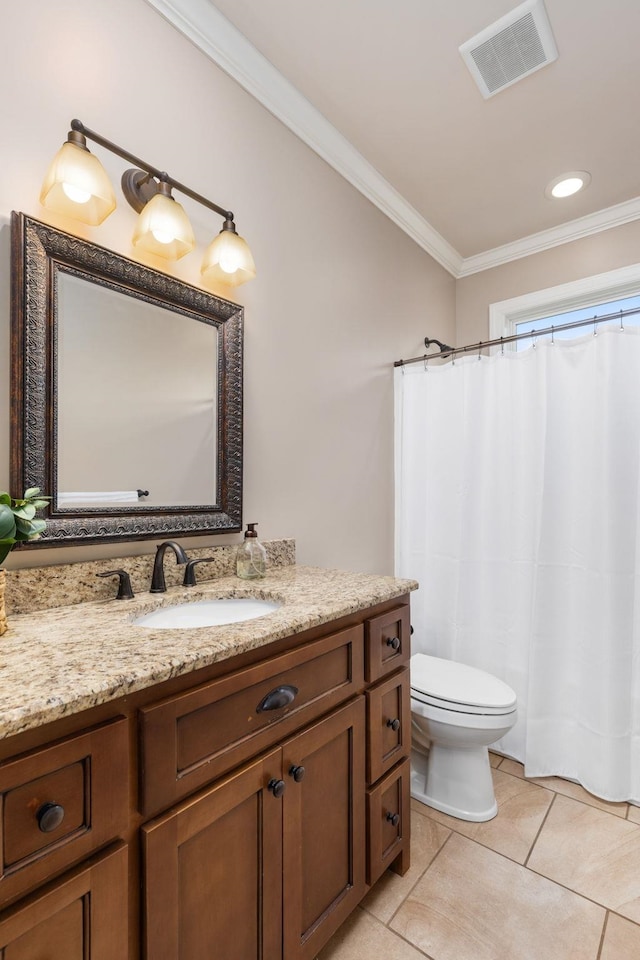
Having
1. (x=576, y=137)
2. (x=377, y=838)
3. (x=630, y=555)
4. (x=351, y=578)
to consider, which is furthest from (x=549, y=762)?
(x=576, y=137)

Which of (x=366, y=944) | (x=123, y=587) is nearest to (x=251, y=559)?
(x=123, y=587)

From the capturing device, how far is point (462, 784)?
1.73 m

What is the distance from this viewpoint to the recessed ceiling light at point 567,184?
2211 millimetres

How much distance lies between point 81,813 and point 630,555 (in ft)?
6.41

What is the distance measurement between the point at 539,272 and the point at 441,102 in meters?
1.22

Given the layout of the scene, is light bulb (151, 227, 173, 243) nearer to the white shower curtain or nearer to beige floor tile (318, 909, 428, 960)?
the white shower curtain

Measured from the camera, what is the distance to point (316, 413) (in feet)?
6.31

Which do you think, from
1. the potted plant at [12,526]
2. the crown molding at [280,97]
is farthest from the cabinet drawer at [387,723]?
the crown molding at [280,97]

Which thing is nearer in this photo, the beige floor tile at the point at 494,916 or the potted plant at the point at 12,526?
the potted plant at the point at 12,526

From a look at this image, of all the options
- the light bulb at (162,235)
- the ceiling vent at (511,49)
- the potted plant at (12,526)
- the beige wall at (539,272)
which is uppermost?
the ceiling vent at (511,49)

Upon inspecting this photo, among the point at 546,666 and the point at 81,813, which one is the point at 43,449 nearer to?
the point at 81,813

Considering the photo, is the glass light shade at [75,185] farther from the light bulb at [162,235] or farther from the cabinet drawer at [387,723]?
the cabinet drawer at [387,723]

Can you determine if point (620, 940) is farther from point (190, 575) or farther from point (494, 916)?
point (190, 575)

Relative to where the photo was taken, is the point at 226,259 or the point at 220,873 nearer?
the point at 220,873
